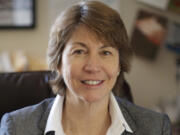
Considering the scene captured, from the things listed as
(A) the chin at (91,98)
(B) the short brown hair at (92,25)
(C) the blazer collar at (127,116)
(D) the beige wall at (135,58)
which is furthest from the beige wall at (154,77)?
(A) the chin at (91,98)

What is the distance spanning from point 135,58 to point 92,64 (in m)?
1.47

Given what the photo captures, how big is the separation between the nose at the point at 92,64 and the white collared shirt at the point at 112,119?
0.80ft

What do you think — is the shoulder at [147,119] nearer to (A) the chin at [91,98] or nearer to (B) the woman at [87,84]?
(B) the woman at [87,84]

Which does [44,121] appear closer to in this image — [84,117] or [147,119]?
[84,117]

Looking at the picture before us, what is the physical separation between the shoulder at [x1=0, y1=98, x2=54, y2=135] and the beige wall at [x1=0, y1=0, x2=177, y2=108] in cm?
102

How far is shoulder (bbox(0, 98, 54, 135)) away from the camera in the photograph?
1196 millimetres

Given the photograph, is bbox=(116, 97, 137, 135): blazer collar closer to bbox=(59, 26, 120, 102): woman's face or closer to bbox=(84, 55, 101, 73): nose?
bbox=(59, 26, 120, 102): woman's face

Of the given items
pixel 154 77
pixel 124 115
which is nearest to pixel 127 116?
pixel 124 115

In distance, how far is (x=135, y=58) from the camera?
253 cm

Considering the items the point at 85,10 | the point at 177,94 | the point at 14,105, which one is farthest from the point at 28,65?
the point at 177,94

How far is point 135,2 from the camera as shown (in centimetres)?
239

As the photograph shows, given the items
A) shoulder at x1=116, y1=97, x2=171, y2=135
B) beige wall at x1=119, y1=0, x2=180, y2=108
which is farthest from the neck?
beige wall at x1=119, y1=0, x2=180, y2=108

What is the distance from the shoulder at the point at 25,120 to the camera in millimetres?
1196

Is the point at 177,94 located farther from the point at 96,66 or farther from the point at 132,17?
the point at 96,66
